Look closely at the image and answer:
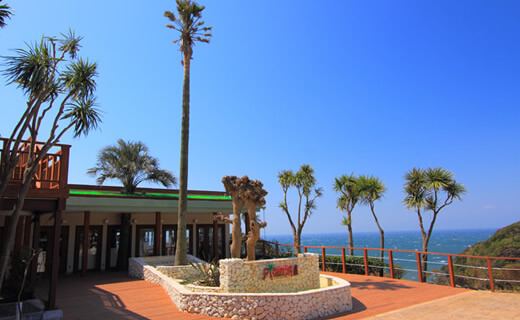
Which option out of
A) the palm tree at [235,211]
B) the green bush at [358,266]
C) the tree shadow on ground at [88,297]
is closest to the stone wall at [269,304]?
the tree shadow on ground at [88,297]

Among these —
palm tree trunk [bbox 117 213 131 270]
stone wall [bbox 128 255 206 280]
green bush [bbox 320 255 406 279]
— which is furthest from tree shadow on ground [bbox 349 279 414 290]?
palm tree trunk [bbox 117 213 131 270]

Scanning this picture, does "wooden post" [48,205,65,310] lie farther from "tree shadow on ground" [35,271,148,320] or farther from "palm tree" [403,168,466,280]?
"palm tree" [403,168,466,280]

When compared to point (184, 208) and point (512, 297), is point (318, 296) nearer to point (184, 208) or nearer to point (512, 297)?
point (512, 297)

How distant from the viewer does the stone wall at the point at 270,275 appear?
8719mm

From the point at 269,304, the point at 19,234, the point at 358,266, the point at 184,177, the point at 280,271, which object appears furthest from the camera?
the point at 358,266

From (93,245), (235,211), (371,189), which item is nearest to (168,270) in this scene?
(235,211)

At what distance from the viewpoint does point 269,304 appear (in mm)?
7699

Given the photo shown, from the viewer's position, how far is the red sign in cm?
916

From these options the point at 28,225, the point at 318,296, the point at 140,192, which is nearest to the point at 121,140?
the point at 140,192

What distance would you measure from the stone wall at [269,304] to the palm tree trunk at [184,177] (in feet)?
13.7

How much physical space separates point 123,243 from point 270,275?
894 cm

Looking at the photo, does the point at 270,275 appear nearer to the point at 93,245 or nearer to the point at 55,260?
the point at 55,260

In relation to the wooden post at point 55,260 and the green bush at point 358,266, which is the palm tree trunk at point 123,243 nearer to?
the wooden post at point 55,260

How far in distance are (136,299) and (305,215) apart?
55.1 feet
